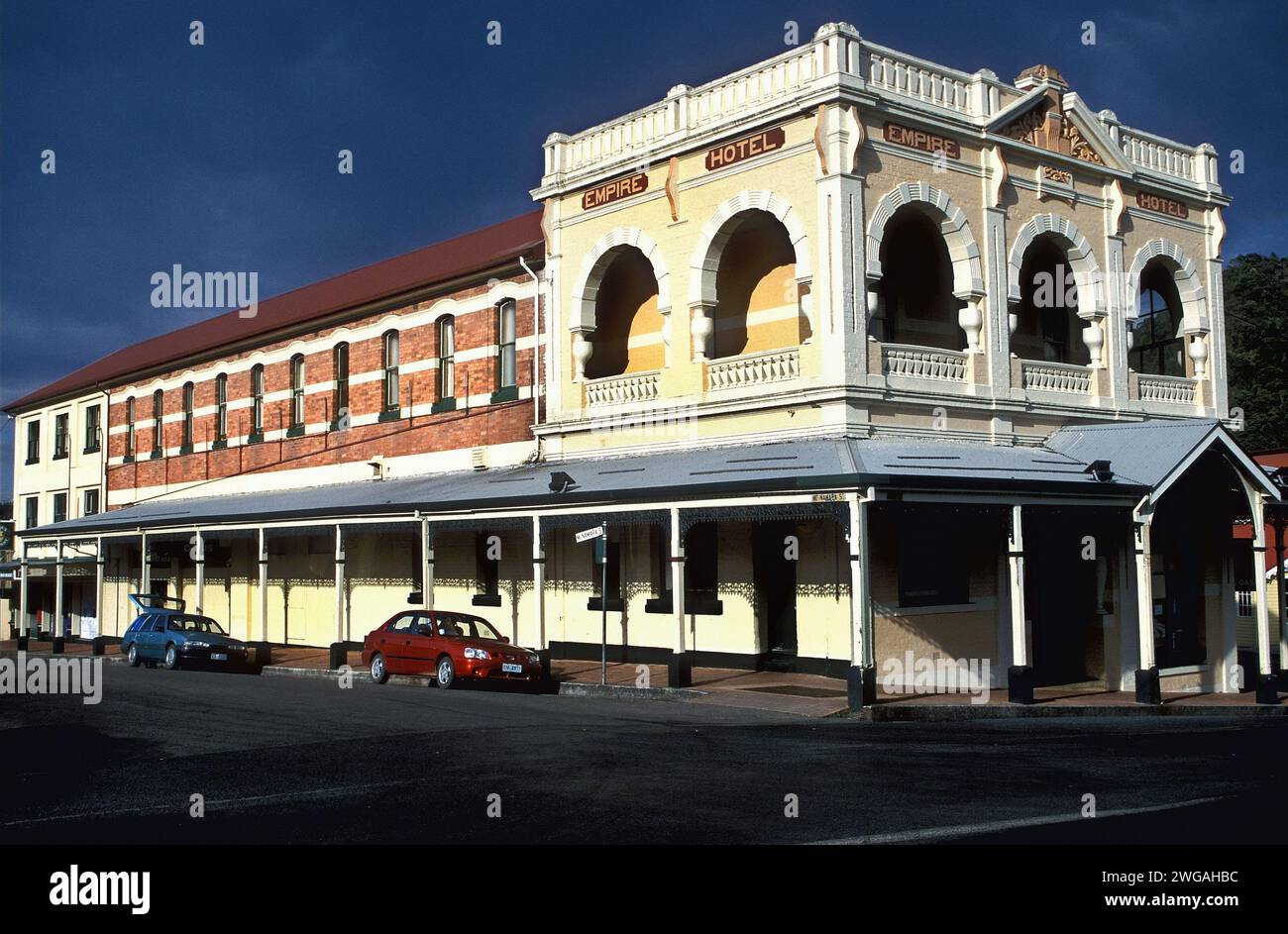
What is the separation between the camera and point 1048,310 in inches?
1012

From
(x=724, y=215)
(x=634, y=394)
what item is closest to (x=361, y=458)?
(x=634, y=394)

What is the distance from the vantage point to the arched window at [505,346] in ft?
91.4

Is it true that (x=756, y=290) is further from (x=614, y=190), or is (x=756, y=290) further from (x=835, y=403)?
(x=835, y=403)

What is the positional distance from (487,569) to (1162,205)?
15975 millimetres

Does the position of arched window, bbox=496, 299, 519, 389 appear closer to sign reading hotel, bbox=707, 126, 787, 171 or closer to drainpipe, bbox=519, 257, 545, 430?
drainpipe, bbox=519, 257, 545, 430

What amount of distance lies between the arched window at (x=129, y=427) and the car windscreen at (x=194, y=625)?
1566 centimetres

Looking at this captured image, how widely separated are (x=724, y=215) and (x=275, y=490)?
Result: 58.5 ft

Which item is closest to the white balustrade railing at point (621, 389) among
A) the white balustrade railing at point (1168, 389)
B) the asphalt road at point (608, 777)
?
the asphalt road at point (608, 777)

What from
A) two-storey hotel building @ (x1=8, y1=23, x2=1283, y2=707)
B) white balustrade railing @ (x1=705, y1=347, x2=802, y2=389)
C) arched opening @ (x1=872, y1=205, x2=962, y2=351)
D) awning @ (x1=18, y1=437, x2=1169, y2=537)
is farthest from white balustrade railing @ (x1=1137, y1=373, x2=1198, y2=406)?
white balustrade railing @ (x1=705, y1=347, x2=802, y2=389)

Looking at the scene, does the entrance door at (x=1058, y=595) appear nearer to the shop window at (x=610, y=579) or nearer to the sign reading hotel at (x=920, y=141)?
the sign reading hotel at (x=920, y=141)

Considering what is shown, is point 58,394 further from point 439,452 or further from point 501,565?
point 501,565

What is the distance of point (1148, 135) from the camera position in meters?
26.0

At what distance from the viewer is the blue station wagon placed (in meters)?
27.2
